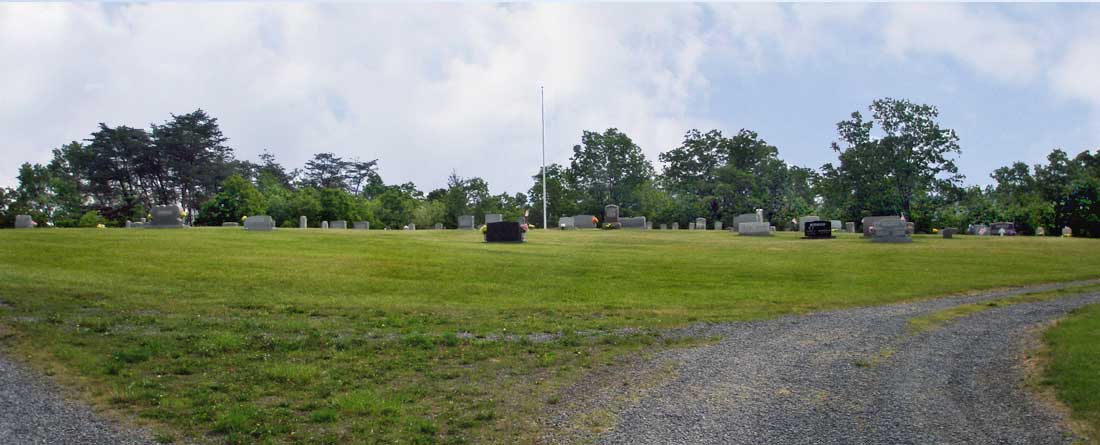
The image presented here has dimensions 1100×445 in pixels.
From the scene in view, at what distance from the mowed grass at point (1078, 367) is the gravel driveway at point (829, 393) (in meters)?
0.32

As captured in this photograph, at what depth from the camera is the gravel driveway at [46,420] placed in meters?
7.33

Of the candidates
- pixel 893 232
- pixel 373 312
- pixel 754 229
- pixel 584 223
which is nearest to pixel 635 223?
pixel 584 223

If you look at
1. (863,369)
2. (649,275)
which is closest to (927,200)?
(649,275)

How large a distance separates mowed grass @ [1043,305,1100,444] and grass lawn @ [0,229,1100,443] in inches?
217

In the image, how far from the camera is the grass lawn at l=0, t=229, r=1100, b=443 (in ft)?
27.8

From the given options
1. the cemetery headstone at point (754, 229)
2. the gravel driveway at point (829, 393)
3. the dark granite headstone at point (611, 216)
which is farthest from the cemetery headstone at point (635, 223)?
the gravel driveway at point (829, 393)

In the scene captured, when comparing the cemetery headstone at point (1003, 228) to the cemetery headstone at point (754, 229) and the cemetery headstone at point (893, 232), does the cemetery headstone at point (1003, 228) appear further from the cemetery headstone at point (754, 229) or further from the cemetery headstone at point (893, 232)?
the cemetery headstone at point (893, 232)

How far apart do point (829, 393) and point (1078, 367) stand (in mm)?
3434

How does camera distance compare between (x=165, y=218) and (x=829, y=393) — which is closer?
(x=829, y=393)

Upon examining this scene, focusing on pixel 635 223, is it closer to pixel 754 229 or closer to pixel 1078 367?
pixel 754 229

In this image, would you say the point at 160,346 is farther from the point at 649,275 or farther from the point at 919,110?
the point at 919,110

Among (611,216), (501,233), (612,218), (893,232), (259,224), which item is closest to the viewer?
(501,233)

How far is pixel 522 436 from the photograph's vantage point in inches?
300

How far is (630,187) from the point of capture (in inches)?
3278
